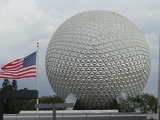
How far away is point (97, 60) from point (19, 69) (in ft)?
116

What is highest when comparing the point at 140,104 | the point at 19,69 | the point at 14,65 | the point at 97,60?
the point at 97,60

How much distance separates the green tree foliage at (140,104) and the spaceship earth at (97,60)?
4.41 m

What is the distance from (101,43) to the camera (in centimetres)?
6325

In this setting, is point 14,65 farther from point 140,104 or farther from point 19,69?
point 140,104

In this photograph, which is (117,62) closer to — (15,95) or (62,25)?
(62,25)

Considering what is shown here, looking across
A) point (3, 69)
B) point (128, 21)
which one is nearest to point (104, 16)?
point (128, 21)

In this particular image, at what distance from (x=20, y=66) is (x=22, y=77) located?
0.95 meters

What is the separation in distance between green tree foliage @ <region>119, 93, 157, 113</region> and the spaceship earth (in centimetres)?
441

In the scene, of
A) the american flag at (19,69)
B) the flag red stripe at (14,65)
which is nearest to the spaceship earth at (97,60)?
the american flag at (19,69)

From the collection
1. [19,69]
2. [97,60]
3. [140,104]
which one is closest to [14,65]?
[19,69]

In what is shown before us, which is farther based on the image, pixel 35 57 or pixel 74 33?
pixel 74 33

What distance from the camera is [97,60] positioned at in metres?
62.9

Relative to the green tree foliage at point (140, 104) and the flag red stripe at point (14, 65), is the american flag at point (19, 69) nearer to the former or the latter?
the flag red stripe at point (14, 65)

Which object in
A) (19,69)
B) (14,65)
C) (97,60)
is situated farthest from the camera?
(97,60)
